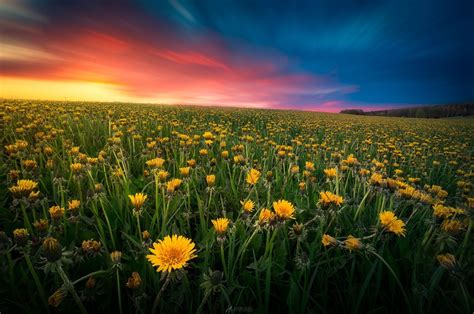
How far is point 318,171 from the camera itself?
12.3 feet

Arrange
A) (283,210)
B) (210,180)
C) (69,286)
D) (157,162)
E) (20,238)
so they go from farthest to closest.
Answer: (157,162) → (210,180) → (283,210) → (20,238) → (69,286)

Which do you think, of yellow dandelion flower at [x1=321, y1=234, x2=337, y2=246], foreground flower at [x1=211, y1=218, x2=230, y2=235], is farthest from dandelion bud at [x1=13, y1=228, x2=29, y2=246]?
yellow dandelion flower at [x1=321, y1=234, x2=337, y2=246]

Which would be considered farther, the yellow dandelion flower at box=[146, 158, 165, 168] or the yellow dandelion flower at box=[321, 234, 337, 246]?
the yellow dandelion flower at box=[146, 158, 165, 168]

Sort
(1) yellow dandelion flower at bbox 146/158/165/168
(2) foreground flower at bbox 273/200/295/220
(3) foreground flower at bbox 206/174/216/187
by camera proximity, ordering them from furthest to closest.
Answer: (1) yellow dandelion flower at bbox 146/158/165/168
(3) foreground flower at bbox 206/174/216/187
(2) foreground flower at bbox 273/200/295/220

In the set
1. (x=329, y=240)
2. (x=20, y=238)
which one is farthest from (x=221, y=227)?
(x=20, y=238)

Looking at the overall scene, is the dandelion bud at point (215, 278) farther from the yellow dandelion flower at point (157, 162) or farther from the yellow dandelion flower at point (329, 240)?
the yellow dandelion flower at point (157, 162)

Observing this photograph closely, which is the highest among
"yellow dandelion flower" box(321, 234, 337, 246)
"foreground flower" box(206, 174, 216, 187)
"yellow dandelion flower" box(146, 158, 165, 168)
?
"yellow dandelion flower" box(146, 158, 165, 168)

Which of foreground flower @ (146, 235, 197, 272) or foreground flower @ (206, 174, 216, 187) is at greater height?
foreground flower @ (206, 174, 216, 187)

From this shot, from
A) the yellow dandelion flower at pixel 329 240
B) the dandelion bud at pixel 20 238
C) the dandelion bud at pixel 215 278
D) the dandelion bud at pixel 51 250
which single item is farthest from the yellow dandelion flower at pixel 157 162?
the yellow dandelion flower at pixel 329 240

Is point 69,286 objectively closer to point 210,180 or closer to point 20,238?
point 20,238

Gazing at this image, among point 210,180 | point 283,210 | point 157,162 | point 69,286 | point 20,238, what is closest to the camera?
point 69,286

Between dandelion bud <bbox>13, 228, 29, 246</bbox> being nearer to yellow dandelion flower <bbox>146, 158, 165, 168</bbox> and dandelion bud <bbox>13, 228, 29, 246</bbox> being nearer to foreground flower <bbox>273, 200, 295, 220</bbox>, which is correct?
yellow dandelion flower <bbox>146, 158, 165, 168</bbox>

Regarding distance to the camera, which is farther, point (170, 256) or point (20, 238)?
point (20, 238)

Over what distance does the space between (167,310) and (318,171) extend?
307 centimetres
